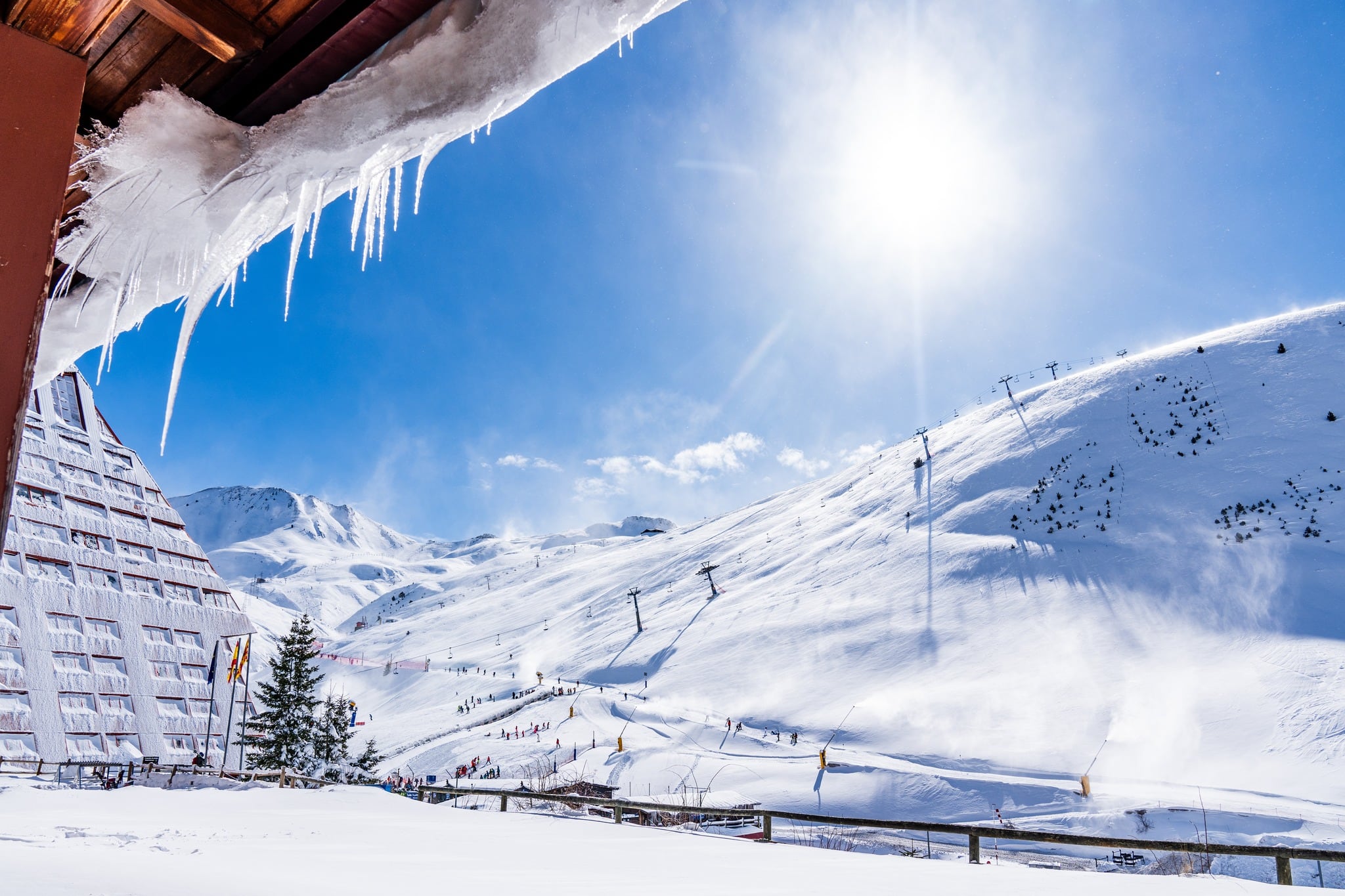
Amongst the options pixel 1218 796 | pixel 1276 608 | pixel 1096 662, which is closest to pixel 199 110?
pixel 1218 796

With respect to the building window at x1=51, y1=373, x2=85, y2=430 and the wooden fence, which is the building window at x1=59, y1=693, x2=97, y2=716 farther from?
the building window at x1=51, y1=373, x2=85, y2=430

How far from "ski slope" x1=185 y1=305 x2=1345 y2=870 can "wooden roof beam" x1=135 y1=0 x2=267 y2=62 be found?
2347 cm

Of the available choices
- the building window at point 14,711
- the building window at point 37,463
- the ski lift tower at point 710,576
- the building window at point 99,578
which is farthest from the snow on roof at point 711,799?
the ski lift tower at point 710,576

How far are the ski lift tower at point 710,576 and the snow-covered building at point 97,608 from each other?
35888 mm

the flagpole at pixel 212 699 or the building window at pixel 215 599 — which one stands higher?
the building window at pixel 215 599

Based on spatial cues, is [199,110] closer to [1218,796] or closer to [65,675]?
[1218,796]

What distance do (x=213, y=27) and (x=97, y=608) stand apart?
30.6 m

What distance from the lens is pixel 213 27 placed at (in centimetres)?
208

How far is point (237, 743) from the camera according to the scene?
28.1 meters

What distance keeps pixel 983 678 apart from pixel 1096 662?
4.66m

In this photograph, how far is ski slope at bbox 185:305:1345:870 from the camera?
74.2 ft

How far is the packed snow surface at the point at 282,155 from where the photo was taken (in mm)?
1829

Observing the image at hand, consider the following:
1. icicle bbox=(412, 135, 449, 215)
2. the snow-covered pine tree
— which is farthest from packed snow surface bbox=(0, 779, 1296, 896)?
the snow-covered pine tree

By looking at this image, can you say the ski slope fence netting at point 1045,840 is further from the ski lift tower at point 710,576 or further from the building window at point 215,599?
the ski lift tower at point 710,576
